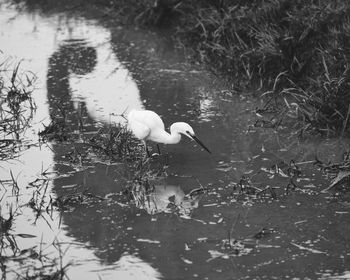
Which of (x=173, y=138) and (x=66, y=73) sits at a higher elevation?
(x=173, y=138)

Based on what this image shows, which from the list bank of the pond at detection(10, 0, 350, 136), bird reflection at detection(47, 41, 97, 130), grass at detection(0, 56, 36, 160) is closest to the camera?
grass at detection(0, 56, 36, 160)

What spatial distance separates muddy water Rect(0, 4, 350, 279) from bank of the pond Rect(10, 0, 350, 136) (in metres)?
0.28

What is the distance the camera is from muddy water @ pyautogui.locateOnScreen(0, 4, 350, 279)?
4922 millimetres

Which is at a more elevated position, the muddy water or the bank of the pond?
the bank of the pond

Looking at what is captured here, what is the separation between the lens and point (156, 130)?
6.71 metres

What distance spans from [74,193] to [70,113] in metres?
2.17

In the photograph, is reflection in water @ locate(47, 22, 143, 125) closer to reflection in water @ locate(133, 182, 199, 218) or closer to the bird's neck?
the bird's neck

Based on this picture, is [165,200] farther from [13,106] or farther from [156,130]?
[13,106]

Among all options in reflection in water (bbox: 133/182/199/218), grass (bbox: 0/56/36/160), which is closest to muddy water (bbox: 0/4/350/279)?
reflection in water (bbox: 133/182/199/218)

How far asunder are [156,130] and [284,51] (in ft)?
8.33

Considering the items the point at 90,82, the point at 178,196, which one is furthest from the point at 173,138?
the point at 90,82

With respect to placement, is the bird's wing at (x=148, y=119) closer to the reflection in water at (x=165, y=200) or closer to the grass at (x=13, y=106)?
the reflection in water at (x=165, y=200)

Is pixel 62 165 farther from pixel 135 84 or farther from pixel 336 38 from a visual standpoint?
pixel 336 38

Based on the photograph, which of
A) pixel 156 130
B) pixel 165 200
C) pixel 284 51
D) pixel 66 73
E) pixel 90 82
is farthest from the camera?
pixel 66 73
